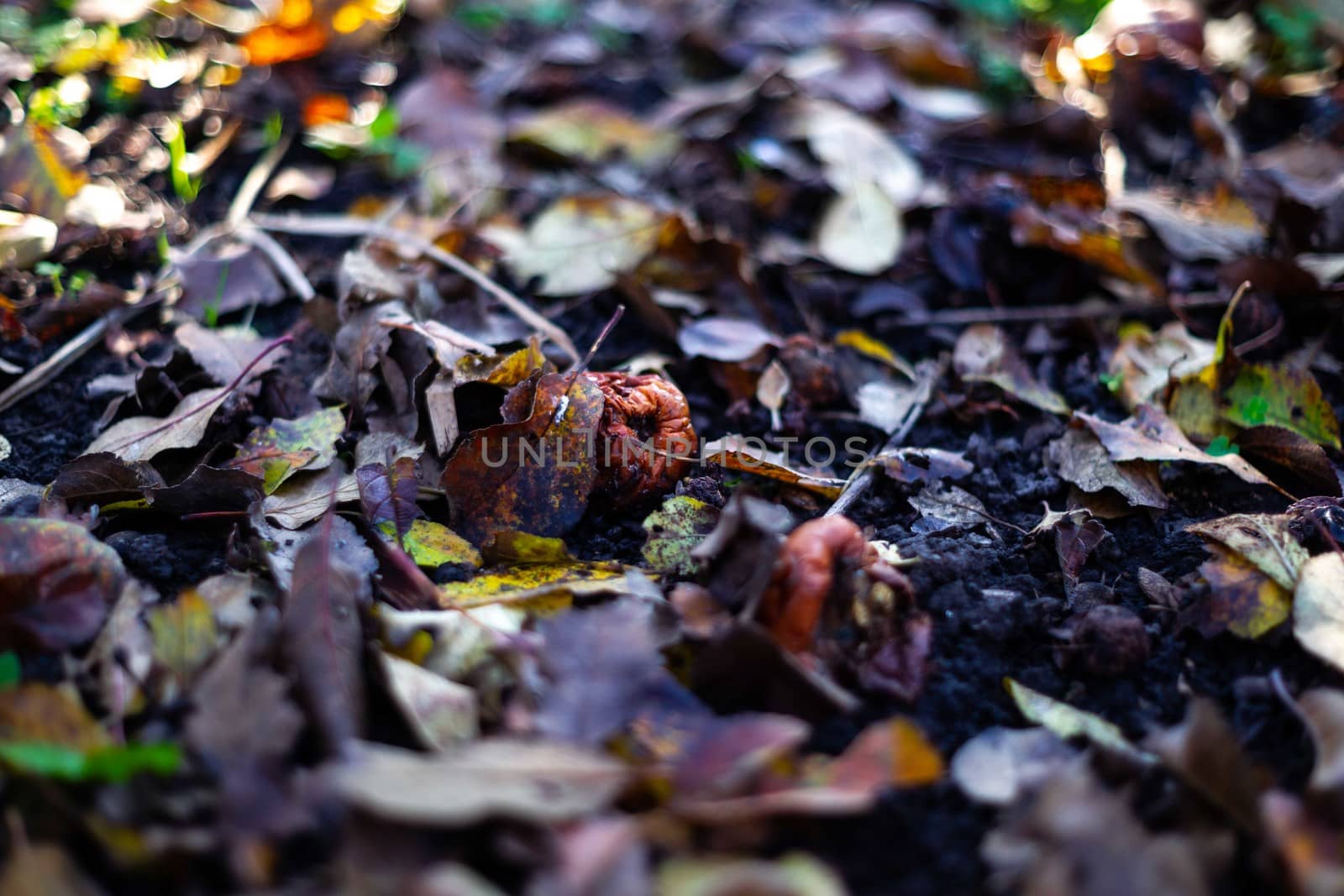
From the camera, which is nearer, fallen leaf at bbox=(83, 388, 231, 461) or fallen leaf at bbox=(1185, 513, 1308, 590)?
fallen leaf at bbox=(1185, 513, 1308, 590)

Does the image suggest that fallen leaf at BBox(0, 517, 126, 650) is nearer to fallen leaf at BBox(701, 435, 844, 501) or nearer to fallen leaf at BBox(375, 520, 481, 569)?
fallen leaf at BBox(375, 520, 481, 569)

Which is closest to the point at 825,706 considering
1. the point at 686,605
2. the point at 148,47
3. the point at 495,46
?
the point at 686,605

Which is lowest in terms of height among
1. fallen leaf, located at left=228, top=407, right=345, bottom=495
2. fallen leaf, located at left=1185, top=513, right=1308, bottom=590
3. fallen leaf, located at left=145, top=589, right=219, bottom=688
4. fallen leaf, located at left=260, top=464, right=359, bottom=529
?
fallen leaf, located at left=1185, top=513, right=1308, bottom=590

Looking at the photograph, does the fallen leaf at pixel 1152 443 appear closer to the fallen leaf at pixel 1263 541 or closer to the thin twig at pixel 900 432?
the fallen leaf at pixel 1263 541

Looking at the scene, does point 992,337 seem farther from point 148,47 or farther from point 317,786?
point 148,47

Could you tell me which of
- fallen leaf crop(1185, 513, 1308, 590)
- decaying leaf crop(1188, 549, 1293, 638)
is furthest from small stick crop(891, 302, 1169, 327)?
decaying leaf crop(1188, 549, 1293, 638)

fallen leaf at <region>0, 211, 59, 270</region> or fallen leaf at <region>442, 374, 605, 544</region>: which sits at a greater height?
fallen leaf at <region>0, 211, 59, 270</region>

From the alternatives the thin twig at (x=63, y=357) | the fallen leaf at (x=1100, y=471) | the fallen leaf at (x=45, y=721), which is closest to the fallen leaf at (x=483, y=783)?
Answer: the fallen leaf at (x=45, y=721)

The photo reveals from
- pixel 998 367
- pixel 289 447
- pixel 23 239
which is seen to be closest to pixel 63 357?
pixel 23 239
